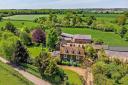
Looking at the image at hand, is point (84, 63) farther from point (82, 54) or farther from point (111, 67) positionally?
point (111, 67)

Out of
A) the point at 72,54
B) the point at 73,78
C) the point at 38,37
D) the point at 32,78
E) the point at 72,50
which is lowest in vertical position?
the point at 73,78

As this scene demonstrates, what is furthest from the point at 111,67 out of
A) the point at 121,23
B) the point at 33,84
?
the point at 121,23

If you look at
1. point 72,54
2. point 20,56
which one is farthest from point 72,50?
point 20,56

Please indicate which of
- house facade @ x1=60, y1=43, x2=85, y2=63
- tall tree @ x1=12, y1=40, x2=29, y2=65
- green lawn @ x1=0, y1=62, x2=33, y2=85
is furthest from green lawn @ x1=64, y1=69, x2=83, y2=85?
tall tree @ x1=12, y1=40, x2=29, y2=65

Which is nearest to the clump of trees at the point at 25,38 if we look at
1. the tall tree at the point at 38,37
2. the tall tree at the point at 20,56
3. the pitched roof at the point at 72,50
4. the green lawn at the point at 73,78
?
the tall tree at the point at 38,37

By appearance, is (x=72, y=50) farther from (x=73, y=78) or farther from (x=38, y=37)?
(x=38, y=37)

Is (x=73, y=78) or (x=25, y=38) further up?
(x=25, y=38)

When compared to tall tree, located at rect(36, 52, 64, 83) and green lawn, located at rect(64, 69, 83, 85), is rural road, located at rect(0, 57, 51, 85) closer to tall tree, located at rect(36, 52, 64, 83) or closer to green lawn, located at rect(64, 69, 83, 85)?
tall tree, located at rect(36, 52, 64, 83)

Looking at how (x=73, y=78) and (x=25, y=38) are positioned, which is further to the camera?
(x=25, y=38)
